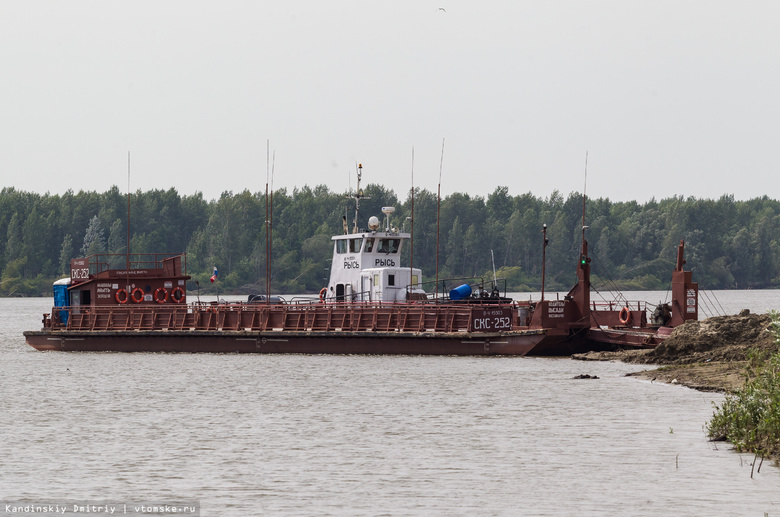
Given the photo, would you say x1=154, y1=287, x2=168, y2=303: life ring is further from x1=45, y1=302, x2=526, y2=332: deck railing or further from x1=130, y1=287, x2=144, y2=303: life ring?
x1=45, y1=302, x2=526, y2=332: deck railing

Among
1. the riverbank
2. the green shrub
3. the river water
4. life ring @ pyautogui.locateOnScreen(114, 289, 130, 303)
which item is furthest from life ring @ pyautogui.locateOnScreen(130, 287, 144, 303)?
the green shrub

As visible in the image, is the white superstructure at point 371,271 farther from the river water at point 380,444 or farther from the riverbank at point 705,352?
the riverbank at point 705,352

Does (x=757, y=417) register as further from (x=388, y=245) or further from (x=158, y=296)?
(x=158, y=296)

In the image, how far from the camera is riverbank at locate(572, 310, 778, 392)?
30.2 meters

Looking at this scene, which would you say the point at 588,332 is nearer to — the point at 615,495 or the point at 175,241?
the point at 615,495

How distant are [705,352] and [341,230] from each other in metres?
110

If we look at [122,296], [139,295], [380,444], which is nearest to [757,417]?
[380,444]

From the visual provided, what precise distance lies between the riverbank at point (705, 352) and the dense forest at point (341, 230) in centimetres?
9751

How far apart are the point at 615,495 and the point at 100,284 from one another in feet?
108

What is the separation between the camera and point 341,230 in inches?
5635

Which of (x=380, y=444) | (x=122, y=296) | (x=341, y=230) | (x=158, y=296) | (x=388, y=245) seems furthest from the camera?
(x=341, y=230)

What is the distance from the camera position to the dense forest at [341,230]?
140m

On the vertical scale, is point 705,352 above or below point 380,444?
above

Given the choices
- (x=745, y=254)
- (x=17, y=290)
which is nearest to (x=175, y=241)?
(x=17, y=290)
